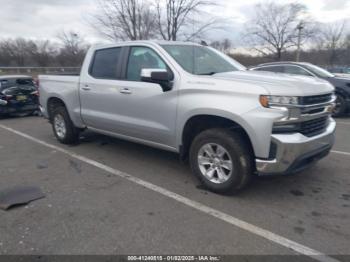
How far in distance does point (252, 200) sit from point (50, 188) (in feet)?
8.82

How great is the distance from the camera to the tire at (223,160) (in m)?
3.61

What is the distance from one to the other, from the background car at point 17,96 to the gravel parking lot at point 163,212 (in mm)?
5242

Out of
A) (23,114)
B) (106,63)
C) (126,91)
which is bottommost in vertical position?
(23,114)

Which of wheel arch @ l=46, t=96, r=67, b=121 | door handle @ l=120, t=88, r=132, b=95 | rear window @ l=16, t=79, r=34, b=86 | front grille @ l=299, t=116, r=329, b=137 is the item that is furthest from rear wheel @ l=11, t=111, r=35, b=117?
front grille @ l=299, t=116, r=329, b=137

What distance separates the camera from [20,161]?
543 centimetres

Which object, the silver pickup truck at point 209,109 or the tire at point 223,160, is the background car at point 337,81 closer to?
the silver pickup truck at point 209,109

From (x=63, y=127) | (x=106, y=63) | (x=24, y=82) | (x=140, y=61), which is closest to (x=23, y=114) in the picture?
(x=24, y=82)

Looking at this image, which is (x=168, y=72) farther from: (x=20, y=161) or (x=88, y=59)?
(x=20, y=161)

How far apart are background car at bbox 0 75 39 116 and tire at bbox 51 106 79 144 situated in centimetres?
418

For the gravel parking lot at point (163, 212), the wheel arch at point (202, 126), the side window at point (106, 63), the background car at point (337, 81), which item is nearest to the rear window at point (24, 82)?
the gravel parking lot at point (163, 212)

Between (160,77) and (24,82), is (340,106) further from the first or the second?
(24,82)

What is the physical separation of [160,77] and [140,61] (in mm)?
869

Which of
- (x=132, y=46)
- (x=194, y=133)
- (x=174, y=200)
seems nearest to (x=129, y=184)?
(x=174, y=200)

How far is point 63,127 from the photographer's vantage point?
6355 mm
